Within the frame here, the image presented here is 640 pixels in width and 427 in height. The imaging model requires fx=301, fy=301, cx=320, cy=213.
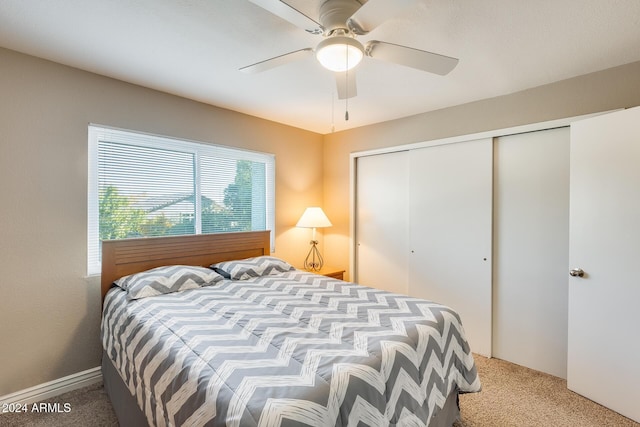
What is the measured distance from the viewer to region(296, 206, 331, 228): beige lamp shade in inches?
136

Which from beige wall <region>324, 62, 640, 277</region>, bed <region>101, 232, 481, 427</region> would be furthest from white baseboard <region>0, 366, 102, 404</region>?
beige wall <region>324, 62, 640, 277</region>

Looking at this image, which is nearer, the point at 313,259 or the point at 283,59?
the point at 283,59

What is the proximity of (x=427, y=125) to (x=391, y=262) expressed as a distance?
157cm

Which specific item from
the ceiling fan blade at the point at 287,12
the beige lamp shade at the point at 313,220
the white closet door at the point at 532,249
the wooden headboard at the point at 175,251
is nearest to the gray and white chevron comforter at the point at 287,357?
the wooden headboard at the point at 175,251

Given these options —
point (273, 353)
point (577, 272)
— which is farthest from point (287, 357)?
point (577, 272)

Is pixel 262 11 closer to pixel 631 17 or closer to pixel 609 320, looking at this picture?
pixel 631 17

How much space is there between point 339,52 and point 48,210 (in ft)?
7.41

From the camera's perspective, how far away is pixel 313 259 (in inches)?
157

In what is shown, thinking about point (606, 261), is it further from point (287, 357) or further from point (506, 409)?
point (287, 357)

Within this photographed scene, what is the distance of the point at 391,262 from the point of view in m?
3.51

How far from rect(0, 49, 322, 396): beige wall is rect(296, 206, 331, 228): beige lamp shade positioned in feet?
5.84

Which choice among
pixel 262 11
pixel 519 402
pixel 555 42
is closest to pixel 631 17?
pixel 555 42

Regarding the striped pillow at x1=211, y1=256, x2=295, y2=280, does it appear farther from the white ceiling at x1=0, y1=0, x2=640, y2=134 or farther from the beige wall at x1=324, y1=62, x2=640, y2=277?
the white ceiling at x1=0, y1=0, x2=640, y2=134

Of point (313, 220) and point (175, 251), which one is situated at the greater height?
point (313, 220)
